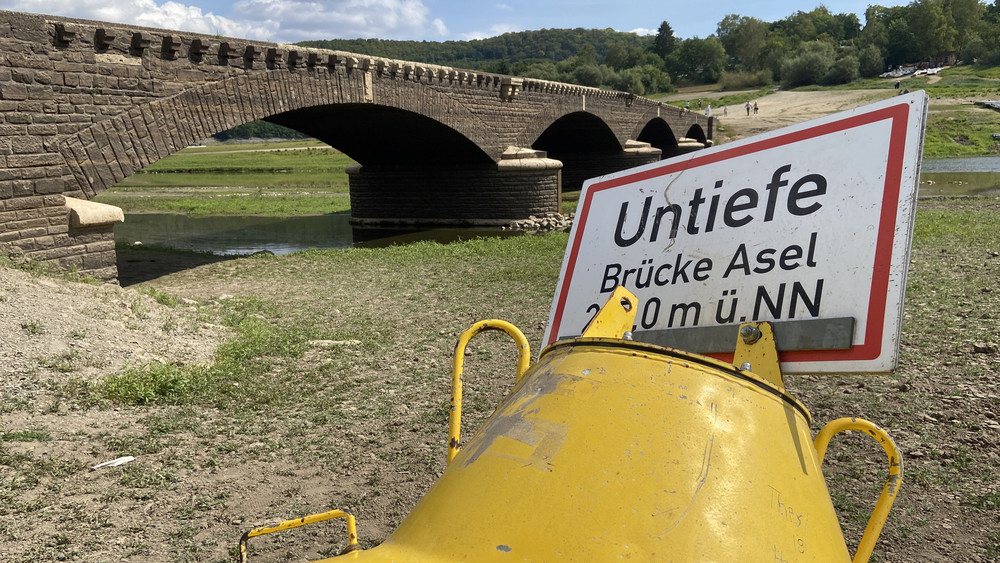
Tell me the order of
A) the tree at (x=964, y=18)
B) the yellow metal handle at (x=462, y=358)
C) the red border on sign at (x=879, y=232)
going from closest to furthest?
the red border on sign at (x=879, y=232)
the yellow metal handle at (x=462, y=358)
the tree at (x=964, y=18)

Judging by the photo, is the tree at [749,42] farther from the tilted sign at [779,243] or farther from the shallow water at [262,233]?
the tilted sign at [779,243]

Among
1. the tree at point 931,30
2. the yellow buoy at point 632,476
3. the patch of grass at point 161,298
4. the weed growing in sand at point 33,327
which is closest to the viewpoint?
the yellow buoy at point 632,476

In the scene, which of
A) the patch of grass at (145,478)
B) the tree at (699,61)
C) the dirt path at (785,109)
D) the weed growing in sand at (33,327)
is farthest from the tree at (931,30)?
the patch of grass at (145,478)

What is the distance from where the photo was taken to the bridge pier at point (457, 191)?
2077cm

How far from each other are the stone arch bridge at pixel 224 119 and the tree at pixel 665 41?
110 m

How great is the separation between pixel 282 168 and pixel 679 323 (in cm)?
4537

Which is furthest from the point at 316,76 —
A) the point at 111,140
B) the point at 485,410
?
the point at 485,410

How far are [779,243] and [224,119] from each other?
1112 centimetres

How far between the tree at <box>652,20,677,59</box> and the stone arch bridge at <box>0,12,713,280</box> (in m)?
110

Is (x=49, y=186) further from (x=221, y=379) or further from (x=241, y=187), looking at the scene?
(x=241, y=187)

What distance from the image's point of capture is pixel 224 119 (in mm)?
11734

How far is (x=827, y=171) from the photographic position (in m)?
2.30

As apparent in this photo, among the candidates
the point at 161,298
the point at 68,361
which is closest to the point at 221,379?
the point at 68,361

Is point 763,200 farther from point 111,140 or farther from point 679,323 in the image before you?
point 111,140
